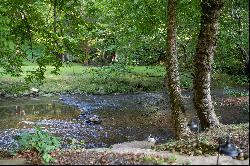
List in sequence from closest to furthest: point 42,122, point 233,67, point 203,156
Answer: point 203,156, point 42,122, point 233,67

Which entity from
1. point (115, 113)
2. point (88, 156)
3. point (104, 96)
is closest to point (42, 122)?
point (115, 113)

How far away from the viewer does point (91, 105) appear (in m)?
25.5

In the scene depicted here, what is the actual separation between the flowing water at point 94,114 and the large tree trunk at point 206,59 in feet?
13.9

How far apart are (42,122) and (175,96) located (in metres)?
10.1

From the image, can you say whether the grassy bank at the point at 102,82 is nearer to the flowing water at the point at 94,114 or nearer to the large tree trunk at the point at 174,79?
the flowing water at the point at 94,114

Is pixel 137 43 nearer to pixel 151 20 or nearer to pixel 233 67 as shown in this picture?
pixel 233 67

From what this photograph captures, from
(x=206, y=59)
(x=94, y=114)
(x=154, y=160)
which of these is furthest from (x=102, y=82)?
(x=154, y=160)

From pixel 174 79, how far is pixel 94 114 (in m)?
11.0

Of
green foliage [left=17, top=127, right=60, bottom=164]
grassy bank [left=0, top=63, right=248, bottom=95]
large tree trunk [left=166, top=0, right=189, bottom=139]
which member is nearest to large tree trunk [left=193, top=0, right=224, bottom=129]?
large tree trunk [left=166, top=0, right=189, bottom=139]

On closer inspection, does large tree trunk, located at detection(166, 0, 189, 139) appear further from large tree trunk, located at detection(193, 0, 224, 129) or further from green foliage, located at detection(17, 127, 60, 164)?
green foliage, located at detection(17, 127, 60, 164)

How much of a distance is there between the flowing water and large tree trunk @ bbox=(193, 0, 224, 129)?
4.22 metres

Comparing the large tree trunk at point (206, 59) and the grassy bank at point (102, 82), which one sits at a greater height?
the large tree trunk at point (206, 59)

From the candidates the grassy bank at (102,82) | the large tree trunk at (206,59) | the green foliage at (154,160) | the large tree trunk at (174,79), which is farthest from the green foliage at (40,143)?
the grassy bank at (102,82)

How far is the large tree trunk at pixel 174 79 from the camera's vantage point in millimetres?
11828
